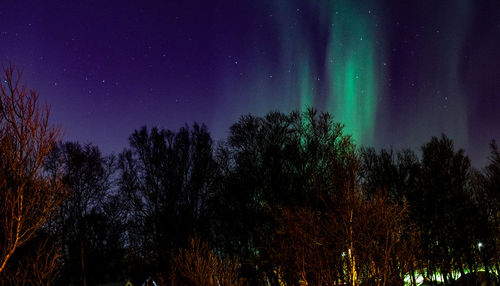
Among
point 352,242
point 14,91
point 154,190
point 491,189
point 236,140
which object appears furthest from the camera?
point 154,190

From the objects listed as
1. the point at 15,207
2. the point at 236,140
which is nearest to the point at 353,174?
the point at 15,207

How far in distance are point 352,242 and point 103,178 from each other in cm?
2254

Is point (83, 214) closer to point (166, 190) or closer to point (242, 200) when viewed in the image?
point (166, 190)

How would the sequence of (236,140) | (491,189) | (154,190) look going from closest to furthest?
(491,189) → (236,140) → (154,190)

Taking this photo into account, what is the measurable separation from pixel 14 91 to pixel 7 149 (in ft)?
2.83

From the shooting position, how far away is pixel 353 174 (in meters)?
7.80

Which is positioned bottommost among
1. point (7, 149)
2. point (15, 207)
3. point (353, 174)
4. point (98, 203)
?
point (15, 207)

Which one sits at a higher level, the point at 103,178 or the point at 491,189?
the point at 103,178

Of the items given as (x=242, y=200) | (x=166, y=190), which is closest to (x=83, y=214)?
(x=166, y=190)

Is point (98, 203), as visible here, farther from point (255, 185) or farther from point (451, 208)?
point (451, 208)

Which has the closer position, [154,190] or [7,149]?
[7,149]

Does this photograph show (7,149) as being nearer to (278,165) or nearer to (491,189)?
(278,165)

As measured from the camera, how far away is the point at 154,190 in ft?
83.0

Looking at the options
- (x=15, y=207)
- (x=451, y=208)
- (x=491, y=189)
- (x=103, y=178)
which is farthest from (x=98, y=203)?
(x=491, y=189)
